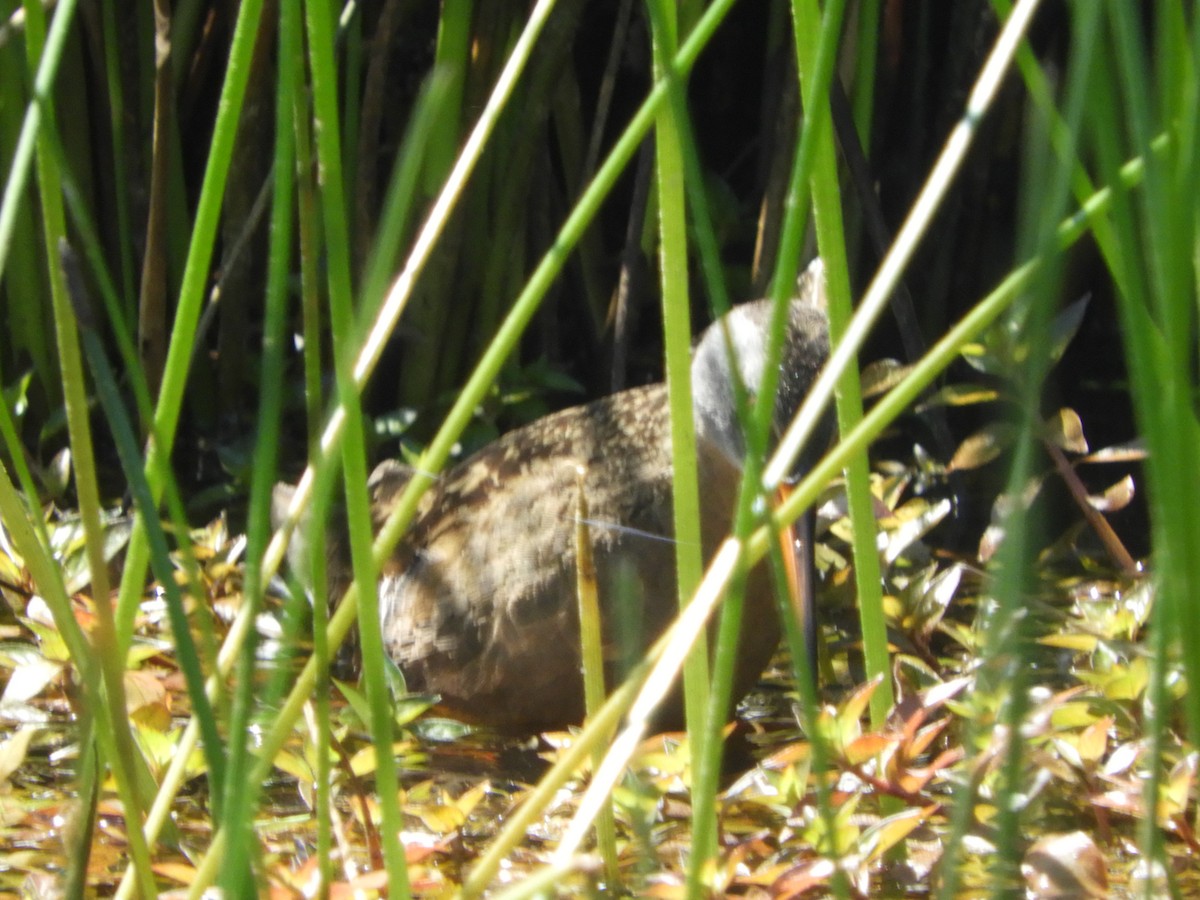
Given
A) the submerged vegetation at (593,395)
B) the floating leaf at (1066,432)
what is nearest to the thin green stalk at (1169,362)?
the submerged vegetation at (593,395)

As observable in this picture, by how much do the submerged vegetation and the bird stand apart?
0.27ft

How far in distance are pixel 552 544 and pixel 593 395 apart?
922 millimetres

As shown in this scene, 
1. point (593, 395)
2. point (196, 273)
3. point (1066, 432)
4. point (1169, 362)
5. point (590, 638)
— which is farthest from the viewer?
point (593, 395)

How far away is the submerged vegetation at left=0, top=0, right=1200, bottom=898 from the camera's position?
85cm

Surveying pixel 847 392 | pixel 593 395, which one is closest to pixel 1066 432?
pixel 847 392

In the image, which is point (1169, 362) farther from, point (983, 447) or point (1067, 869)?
point (983, 447)

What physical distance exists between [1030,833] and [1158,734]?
2.15ft

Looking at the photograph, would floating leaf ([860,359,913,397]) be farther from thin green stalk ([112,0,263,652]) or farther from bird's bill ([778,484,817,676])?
thin green stalk ([112,0,263,652])

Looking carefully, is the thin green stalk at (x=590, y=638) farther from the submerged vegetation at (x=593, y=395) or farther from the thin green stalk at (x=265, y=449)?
the thin green stalk at (x=265, y=449)

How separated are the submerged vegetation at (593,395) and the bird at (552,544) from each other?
82mm

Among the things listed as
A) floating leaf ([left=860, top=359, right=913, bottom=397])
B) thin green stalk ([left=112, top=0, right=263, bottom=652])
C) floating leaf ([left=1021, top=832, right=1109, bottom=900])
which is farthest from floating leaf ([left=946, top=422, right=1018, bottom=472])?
thin green stalk ([left=112, top=0, right=263, bottom=652])

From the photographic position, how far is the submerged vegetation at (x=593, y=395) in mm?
848

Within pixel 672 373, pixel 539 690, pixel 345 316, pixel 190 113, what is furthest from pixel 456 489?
pixel 345 316

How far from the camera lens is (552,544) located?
205cm
